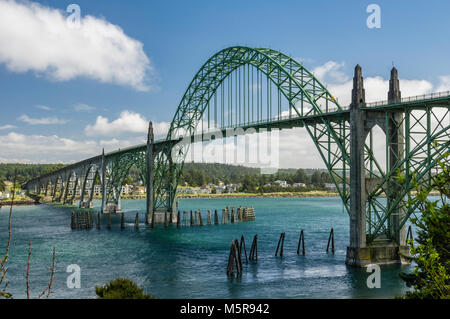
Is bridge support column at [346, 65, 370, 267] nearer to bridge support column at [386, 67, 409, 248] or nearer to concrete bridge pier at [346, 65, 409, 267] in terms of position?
concrete bridge pier at [346, 65, 409, 267]

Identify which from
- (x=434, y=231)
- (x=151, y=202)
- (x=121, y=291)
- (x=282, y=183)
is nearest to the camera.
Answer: (x=434, y=231)

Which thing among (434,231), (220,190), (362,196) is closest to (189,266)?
(362,196)

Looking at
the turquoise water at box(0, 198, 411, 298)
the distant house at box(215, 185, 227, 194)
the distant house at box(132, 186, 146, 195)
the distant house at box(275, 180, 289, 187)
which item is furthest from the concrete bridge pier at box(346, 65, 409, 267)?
the distant house at box(132, 186, 146, 195)

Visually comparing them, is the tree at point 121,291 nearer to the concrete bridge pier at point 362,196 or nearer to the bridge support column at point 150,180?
the concrete bridge pier at point 362,196

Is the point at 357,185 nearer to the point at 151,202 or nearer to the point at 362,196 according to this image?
the point at 362,196
